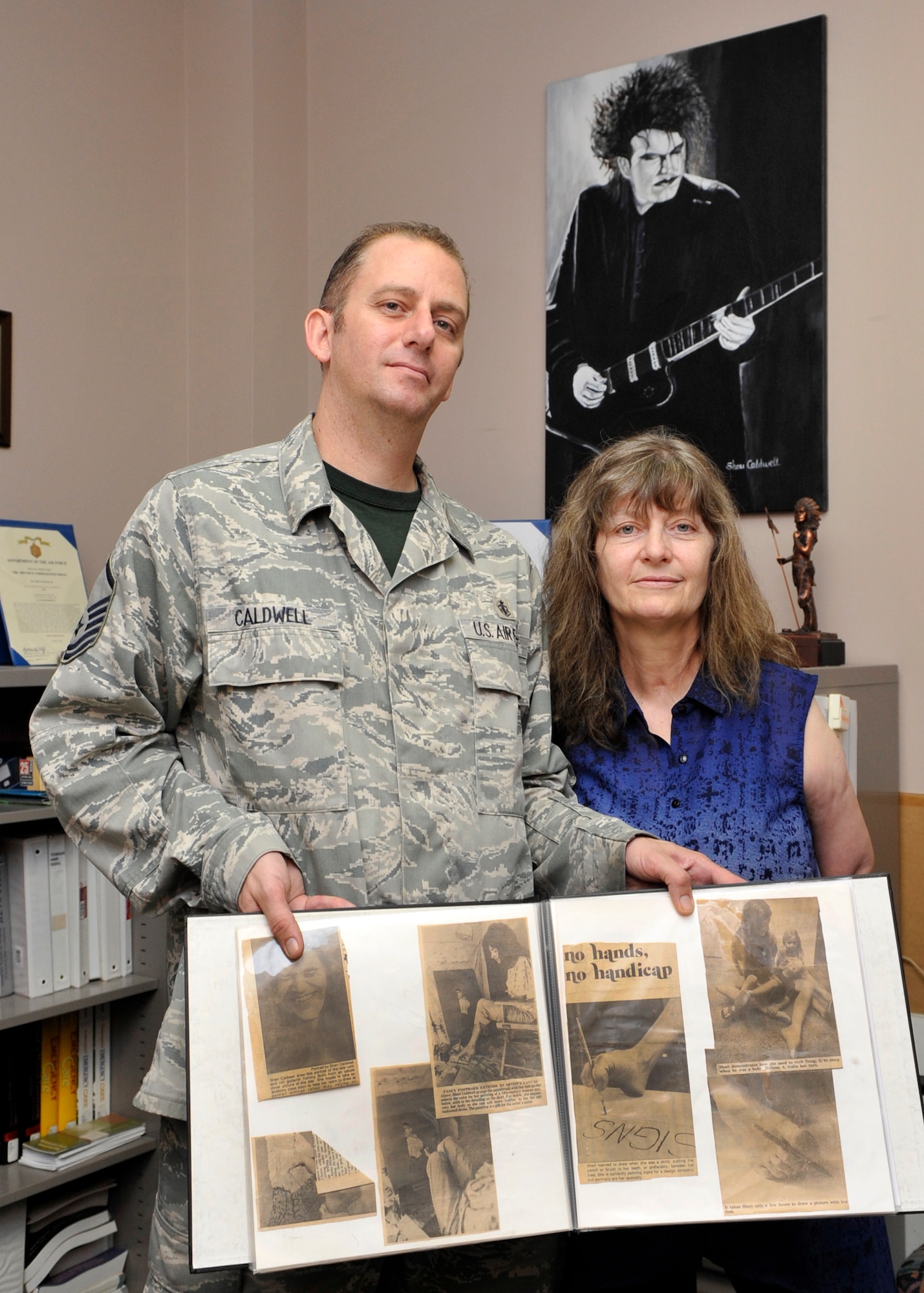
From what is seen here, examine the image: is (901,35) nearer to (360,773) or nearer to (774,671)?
(774,671)

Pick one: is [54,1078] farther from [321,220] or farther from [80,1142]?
[321,220]

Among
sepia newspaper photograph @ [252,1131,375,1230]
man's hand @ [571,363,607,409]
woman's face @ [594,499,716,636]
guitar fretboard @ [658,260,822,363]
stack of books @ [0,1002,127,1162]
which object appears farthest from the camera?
man's hand @ [571,363,607,409]

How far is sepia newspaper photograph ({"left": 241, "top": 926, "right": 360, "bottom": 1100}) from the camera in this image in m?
0.99

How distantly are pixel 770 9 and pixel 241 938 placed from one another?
2.45m

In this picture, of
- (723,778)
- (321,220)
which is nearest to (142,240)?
(321,220)

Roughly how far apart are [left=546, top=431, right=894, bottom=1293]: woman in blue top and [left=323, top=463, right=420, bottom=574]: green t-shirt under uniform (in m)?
0.27

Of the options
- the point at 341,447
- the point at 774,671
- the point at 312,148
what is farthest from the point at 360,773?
the point at 312,148

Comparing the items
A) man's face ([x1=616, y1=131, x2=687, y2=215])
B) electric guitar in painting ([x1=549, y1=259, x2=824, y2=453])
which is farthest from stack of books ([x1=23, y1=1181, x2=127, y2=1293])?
man's face ([x1=616, y1=131, x2=687, y2=215])

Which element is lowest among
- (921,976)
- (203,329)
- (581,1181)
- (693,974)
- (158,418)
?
(921,976)

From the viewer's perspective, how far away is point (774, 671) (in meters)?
1.48

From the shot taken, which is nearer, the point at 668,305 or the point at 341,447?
the point at 341,447

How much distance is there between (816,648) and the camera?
230 centimetres

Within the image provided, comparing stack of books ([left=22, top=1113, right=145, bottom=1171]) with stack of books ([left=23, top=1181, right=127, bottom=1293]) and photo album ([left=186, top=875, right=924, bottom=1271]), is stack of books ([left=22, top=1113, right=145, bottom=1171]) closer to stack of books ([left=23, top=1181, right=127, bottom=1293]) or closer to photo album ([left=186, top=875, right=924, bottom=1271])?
stack of books ([left=23, top=1181, right=127, bottom=1293])

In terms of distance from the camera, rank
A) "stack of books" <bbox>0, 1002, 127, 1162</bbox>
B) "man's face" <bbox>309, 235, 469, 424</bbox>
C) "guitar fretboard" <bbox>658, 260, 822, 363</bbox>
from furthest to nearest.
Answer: "guitar fretboard" <bbox>658, 260, 822, 363</bbox>
"stack of books" <bbox>0, 1002, 127, 1162</bbox>
"man's face" <bbox>309, 235, 469, 424</bbox>
